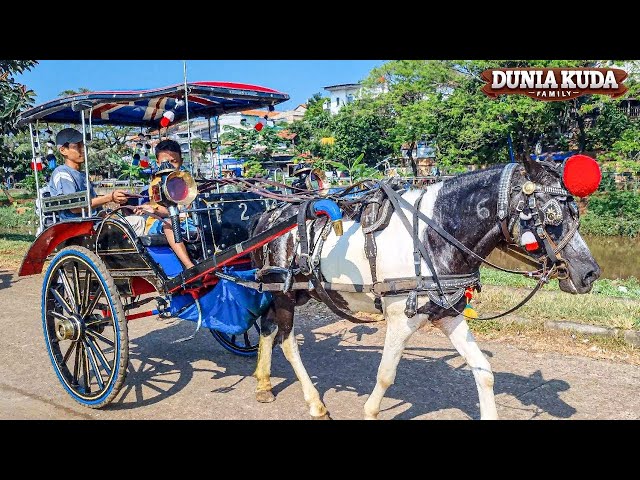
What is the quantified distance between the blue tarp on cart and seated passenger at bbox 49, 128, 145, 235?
38.3 inches

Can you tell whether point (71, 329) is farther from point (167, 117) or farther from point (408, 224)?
point (408, 224)

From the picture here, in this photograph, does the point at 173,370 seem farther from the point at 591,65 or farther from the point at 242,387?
the point at 591,65

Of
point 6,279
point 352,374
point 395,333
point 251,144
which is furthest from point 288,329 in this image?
point 251,144

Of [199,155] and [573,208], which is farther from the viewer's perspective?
[199,155]

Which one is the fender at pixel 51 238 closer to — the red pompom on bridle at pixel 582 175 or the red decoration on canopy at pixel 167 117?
the red decoration on canopy at pixel 167 117

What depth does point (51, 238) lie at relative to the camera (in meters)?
5.28

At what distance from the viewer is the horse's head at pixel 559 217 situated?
334 centimetres

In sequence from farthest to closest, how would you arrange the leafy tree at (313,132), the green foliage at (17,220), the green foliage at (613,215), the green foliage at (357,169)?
the leafy tree at (313,132), the green foliage at (17,220), the green foliage at (613,215), the green foliage at (357,169)

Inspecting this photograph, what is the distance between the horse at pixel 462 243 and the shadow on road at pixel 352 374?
881 millimetres

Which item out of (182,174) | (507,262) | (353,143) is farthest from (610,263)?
(353,143)

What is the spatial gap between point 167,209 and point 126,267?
74cm

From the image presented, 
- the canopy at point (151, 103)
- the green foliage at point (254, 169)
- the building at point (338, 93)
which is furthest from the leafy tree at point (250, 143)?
the building at point (338, 93)

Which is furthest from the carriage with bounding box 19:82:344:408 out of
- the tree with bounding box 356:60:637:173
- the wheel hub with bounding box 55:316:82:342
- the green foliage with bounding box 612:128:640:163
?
the green foliage with bounding box 612:128:640:163

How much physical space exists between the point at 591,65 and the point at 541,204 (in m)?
18.3
